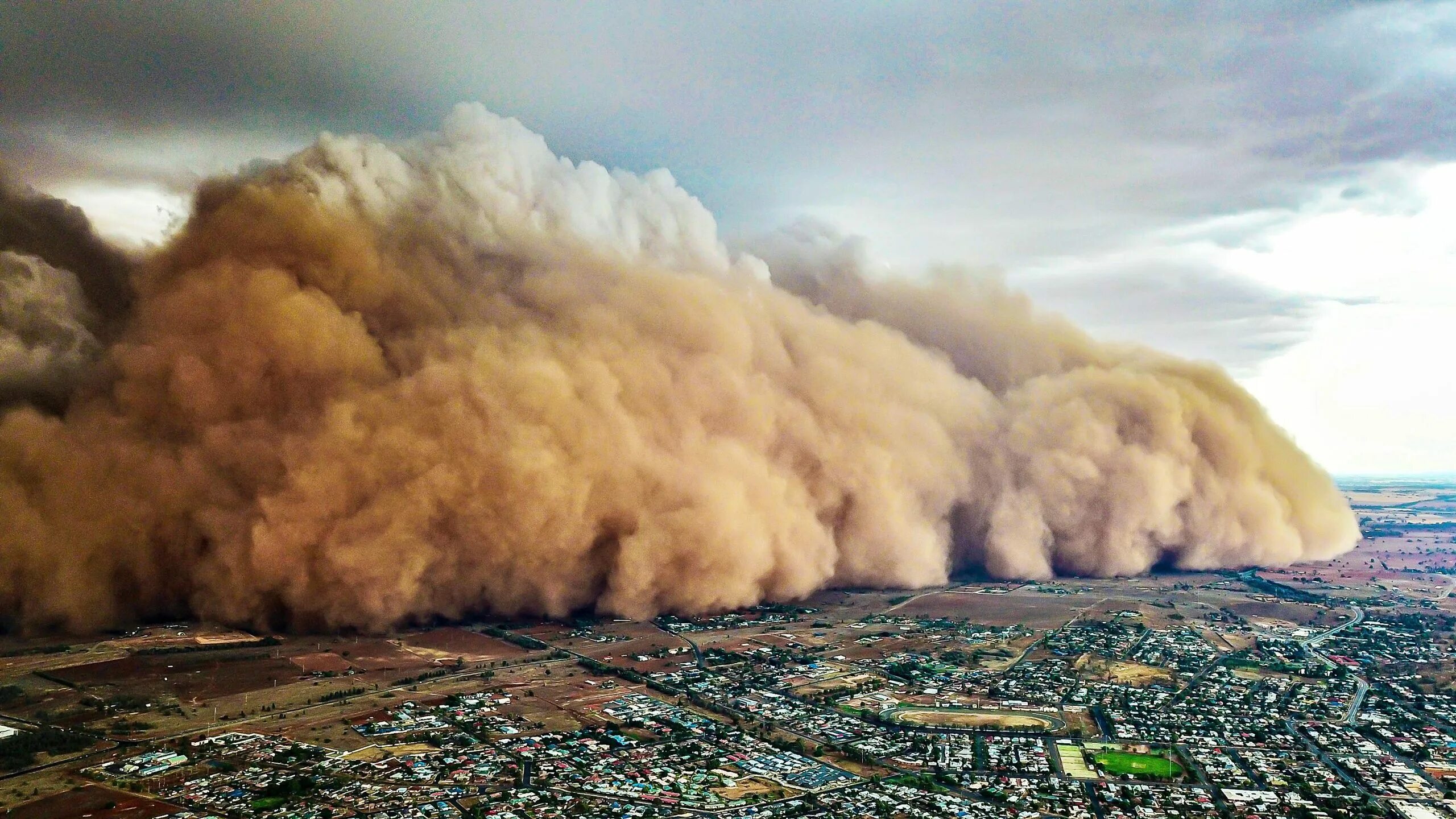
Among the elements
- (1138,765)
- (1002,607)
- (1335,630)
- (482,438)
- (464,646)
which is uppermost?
(482,438)

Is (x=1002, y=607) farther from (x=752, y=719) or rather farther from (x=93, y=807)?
(x=93, y=807)

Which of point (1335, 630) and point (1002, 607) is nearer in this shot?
point (1335, 630)

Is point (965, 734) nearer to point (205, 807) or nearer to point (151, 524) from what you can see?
point (205, 807)

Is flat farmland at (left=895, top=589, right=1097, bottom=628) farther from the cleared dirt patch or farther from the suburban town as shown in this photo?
the cleared dirt patch

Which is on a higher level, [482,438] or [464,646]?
[482,438]

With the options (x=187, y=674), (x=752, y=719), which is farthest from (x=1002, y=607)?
(x=187, y=674)

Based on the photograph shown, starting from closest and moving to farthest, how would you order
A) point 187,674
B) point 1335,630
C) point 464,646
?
point 187,674, point 464,646, point 1335,630

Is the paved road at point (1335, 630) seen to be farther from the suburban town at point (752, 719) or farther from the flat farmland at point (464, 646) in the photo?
the flat farmland at point (464, 646)
